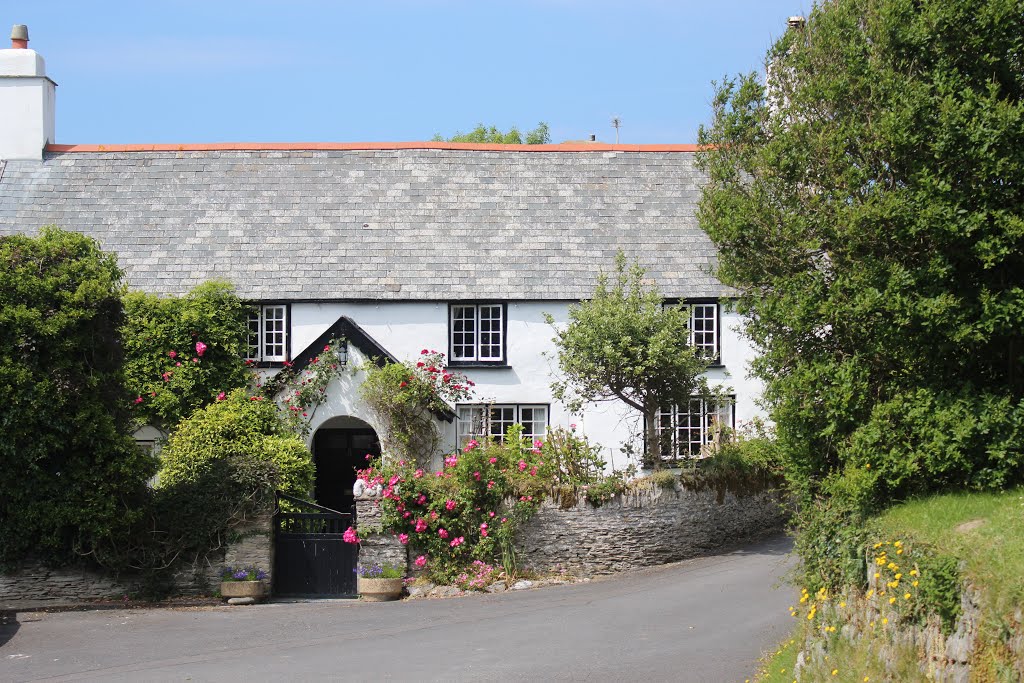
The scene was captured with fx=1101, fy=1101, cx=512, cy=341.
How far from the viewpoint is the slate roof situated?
24562mm

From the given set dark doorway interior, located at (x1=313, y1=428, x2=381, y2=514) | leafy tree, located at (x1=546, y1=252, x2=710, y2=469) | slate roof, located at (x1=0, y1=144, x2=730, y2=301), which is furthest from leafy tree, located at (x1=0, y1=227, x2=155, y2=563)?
leafy tree, located at (x1=546, y1=252, x2=710, y2=469)

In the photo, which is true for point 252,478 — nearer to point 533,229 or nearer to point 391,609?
point 391,609

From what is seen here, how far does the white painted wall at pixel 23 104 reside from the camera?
26688 millimetres

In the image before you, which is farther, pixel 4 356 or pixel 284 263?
pixel 284 263

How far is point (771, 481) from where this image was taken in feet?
72.0

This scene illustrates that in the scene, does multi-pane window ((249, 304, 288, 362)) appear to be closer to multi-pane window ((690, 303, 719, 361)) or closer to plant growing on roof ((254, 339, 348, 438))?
plant growing on roof ((254, 339, 348, 438))

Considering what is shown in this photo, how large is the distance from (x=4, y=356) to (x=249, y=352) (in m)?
7.39

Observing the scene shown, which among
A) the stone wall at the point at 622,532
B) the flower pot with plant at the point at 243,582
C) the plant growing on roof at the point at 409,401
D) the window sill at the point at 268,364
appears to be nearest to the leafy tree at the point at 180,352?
the window sill at the point at 268,364

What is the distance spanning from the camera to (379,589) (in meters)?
18.4

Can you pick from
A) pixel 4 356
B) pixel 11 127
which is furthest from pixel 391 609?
pixel 11 127

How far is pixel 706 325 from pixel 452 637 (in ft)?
38.0

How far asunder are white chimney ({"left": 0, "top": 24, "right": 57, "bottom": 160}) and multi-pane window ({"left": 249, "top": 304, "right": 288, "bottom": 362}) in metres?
7.66

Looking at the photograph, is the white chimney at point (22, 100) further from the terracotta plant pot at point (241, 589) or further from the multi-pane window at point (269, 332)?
the terracotta plant pot at point (241, 589)

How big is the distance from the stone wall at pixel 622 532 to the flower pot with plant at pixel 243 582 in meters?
4.38
